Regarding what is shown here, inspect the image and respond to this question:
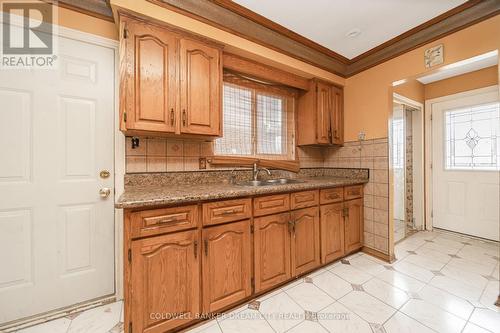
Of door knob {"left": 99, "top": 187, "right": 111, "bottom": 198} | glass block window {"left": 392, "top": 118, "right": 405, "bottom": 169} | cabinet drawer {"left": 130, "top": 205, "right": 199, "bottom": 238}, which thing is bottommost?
cabinet drawer {"left": 130, "top": 205, "right": 199, "bottom": 238}

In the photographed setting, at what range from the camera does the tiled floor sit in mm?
1304

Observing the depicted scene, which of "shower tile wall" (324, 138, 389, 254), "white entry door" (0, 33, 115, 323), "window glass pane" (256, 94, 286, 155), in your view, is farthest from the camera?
"window glass pane" (256, 94, 286, 155)

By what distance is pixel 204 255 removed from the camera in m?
1.29

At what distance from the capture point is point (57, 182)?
1411mm

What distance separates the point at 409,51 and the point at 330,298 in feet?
8.52

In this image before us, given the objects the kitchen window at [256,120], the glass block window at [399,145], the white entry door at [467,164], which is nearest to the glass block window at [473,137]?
the white entry door at [467,164]

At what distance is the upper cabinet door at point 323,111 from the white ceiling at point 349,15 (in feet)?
1.89

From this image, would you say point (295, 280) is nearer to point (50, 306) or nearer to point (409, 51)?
point (50, 306)

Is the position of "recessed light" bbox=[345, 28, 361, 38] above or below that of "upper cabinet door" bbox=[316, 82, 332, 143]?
above

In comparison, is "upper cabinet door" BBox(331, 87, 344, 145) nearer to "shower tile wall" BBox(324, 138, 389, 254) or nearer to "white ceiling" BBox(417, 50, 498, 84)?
"shower tile wall" BBox(324, 138, 389, 254)

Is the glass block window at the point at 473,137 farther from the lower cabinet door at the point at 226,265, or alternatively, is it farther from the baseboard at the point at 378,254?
the lower cabinet door at the point at 226,265

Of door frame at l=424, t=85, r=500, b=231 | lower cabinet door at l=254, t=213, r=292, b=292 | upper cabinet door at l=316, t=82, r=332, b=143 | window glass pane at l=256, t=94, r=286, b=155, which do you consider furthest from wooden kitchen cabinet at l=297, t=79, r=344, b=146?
door frame at l=424, t=85, r=500, b=231

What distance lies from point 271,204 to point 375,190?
153cm

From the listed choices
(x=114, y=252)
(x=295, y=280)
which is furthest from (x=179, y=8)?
(x=295, y=280)
